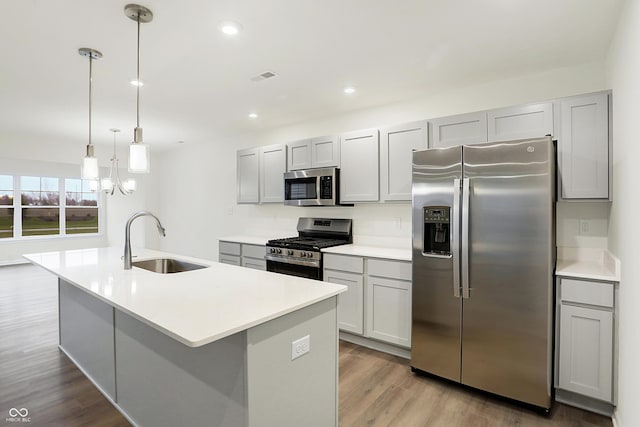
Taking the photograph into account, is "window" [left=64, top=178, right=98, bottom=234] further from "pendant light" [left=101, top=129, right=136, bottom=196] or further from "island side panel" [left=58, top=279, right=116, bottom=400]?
"island side panel" [left=58, top=279, right=116, bottom=400]

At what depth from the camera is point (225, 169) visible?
583 centimetres

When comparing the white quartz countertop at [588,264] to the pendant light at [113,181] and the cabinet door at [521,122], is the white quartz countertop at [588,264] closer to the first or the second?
the cabinet door at [521,122]

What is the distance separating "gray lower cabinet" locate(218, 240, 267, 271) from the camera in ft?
14.0

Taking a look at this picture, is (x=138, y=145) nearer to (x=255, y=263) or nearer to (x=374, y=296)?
(x=374, y=296)

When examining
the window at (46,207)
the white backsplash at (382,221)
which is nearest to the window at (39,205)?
the window at (46,207)

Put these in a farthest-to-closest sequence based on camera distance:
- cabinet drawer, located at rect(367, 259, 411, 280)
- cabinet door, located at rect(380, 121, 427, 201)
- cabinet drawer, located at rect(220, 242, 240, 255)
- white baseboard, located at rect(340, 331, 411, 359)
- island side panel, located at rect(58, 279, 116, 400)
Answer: cabinet drawer, located at rect(220, 242, 240, 255), cabinet door, located at rect(380, 121, 427, 201), white baseboard, located at rect(340, 331, 411, 359), cabinet drawer, located at rect(367, 259, 411, 280), island side panel, located at rect(58, 279, 116, 400)

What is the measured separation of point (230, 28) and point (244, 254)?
2865 mm

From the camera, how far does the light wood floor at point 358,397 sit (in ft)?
7.13

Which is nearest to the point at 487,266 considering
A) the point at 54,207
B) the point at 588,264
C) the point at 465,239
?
the point at 465,239

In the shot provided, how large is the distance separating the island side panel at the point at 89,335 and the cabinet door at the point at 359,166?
246 cm

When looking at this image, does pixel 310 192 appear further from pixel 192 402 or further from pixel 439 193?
pixel 192 402

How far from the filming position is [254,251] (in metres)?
4.33

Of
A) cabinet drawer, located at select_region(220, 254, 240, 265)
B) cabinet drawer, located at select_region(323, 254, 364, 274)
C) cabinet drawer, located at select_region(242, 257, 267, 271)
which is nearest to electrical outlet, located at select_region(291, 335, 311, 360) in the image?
cabinet drawer, located at select_region(323, 254, 364, 274)

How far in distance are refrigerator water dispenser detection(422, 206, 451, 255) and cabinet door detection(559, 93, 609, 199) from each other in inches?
34.9
